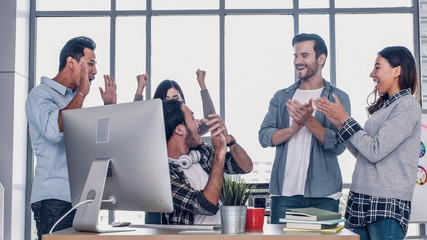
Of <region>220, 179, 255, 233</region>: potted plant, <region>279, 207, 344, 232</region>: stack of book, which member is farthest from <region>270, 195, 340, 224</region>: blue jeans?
<region>220, 179, 255, 233</region>: potted plant

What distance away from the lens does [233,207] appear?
2088mm

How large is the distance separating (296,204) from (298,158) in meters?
0.28

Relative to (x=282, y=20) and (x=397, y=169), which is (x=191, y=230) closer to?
(x=397, y=169)

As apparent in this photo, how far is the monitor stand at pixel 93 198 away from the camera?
2.13m

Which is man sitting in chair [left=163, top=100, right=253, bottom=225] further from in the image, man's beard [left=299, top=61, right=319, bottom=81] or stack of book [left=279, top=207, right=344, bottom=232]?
man's beard [left=299, top=61, right=319, bottom=81]

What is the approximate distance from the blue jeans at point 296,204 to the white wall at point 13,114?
102 inches

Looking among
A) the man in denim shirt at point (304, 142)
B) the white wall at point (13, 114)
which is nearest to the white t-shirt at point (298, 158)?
the man in denim shirt at point (304, 142)

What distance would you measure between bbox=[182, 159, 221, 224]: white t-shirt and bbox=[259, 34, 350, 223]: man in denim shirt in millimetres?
734

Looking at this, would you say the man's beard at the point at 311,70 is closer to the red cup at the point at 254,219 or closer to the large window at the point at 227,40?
the red cup at the point at 254,219

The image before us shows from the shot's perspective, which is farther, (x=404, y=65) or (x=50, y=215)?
(x=404, y=65)

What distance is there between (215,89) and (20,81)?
179cm

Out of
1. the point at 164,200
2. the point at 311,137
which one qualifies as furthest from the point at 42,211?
the point at 311,137

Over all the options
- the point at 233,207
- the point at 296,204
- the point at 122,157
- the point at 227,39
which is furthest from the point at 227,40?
the point at 233,207

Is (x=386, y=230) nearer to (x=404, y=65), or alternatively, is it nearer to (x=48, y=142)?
(x=404, y=65)
